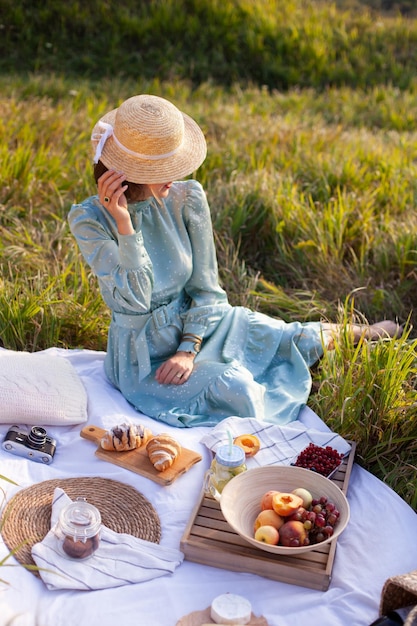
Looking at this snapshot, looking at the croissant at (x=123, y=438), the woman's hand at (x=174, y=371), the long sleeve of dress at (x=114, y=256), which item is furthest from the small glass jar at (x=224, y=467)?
the long sleeve of dress at (x=114, y=256)

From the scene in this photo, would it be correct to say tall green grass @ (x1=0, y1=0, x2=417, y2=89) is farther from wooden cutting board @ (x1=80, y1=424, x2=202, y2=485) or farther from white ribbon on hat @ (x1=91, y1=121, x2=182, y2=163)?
wooden cutting board @ (x1=80, y1=424, x2=202, y2=485)

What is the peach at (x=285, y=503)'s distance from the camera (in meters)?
2.63

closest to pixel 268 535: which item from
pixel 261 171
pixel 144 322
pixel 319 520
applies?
pixel 319 520

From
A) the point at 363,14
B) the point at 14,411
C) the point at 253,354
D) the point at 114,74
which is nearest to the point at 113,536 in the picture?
the point at 14,411

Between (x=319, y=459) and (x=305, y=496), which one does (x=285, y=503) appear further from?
(x=319, y=459)

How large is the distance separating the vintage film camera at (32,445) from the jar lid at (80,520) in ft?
1.50

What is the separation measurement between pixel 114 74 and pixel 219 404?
22.9 feet

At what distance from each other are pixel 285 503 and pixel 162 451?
1.90 feet

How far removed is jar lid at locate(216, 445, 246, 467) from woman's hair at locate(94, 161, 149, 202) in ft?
3.83

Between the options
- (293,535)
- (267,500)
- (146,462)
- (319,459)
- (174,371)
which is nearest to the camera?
(293,535)

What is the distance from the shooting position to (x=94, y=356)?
151 inches

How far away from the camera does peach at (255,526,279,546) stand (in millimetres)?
2568

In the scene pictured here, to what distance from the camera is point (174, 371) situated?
3457 millimetres

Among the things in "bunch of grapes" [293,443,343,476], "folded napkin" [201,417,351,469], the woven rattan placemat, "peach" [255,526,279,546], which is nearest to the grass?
"folded napkin" [201,417,351,469]
